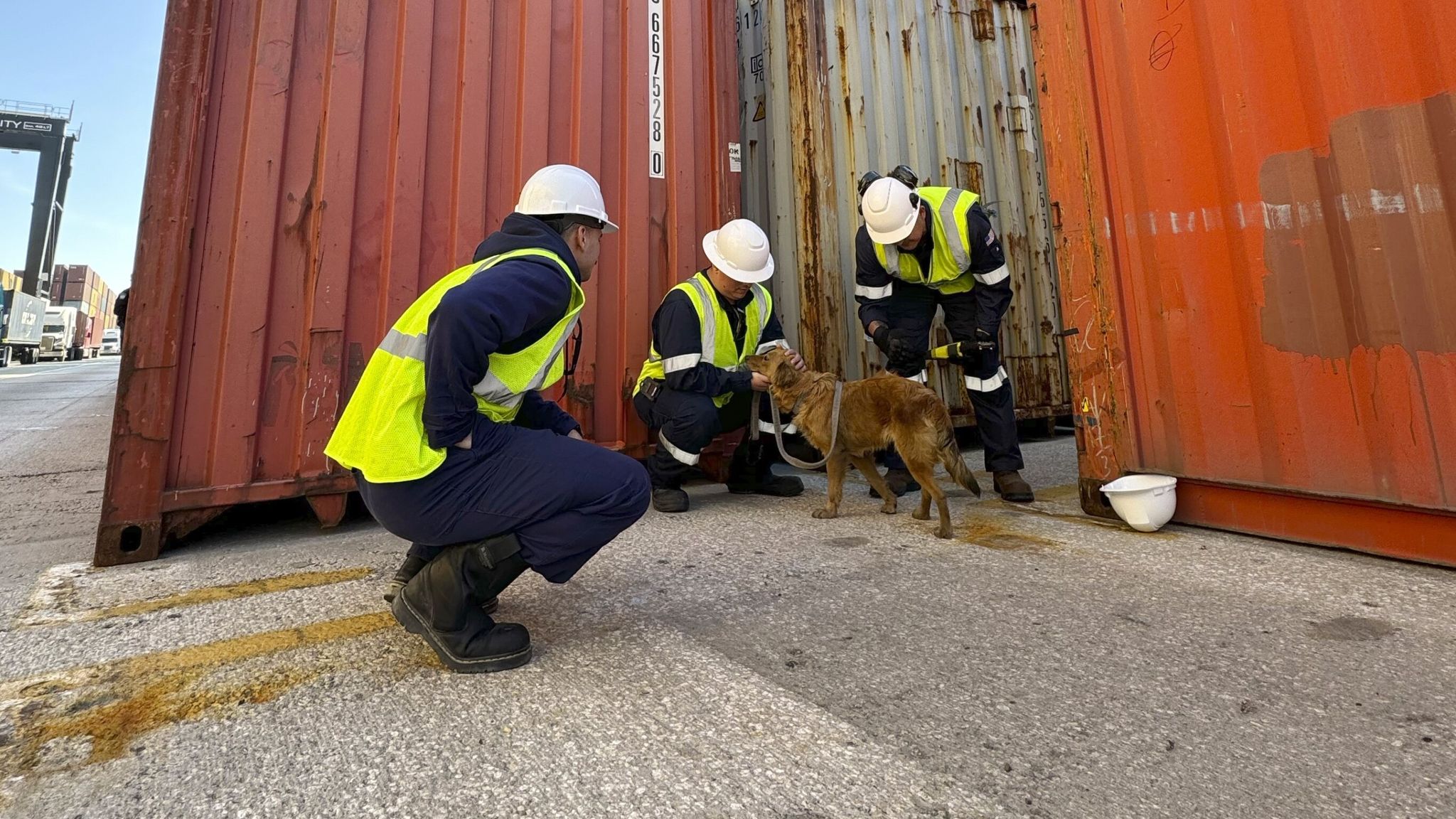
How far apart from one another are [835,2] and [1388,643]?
4965mm

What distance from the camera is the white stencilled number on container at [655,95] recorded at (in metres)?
3.89

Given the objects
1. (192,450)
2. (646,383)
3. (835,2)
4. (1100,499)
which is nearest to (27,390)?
(192,450)

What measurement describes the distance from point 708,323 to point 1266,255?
8.05ft

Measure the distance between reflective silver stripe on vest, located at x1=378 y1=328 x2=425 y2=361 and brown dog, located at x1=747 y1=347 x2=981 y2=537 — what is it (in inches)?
84.6

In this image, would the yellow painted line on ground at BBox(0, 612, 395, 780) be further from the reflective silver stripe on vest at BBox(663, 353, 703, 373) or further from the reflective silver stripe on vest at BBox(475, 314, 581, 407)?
the reflective silver stripe on vest at BBox(663, 353, 703, 373)

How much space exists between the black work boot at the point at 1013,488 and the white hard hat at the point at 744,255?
178 centimetres

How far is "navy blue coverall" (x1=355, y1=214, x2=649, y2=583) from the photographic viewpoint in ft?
4.88

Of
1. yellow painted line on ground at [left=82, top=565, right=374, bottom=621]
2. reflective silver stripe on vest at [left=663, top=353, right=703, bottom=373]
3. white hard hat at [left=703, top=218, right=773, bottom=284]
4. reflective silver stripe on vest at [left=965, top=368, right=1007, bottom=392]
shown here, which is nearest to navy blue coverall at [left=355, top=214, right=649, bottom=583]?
yellow painted line on ground at [left=82, top=565, right=374, bottom=621]

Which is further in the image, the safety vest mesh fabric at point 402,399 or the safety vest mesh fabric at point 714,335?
the safety vest mesh fabric at point 714,335

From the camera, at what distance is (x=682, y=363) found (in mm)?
3340

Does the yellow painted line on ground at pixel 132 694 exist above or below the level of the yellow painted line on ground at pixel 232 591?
below

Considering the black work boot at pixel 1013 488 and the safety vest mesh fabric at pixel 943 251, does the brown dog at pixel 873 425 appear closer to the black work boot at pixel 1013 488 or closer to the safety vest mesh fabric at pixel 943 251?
the black work boot at pixel 1013 488

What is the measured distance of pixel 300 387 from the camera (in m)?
2.87

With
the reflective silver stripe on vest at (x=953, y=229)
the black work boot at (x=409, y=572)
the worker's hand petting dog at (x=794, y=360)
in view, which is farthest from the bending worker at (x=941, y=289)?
the black work boot at (x=409, y=572)
